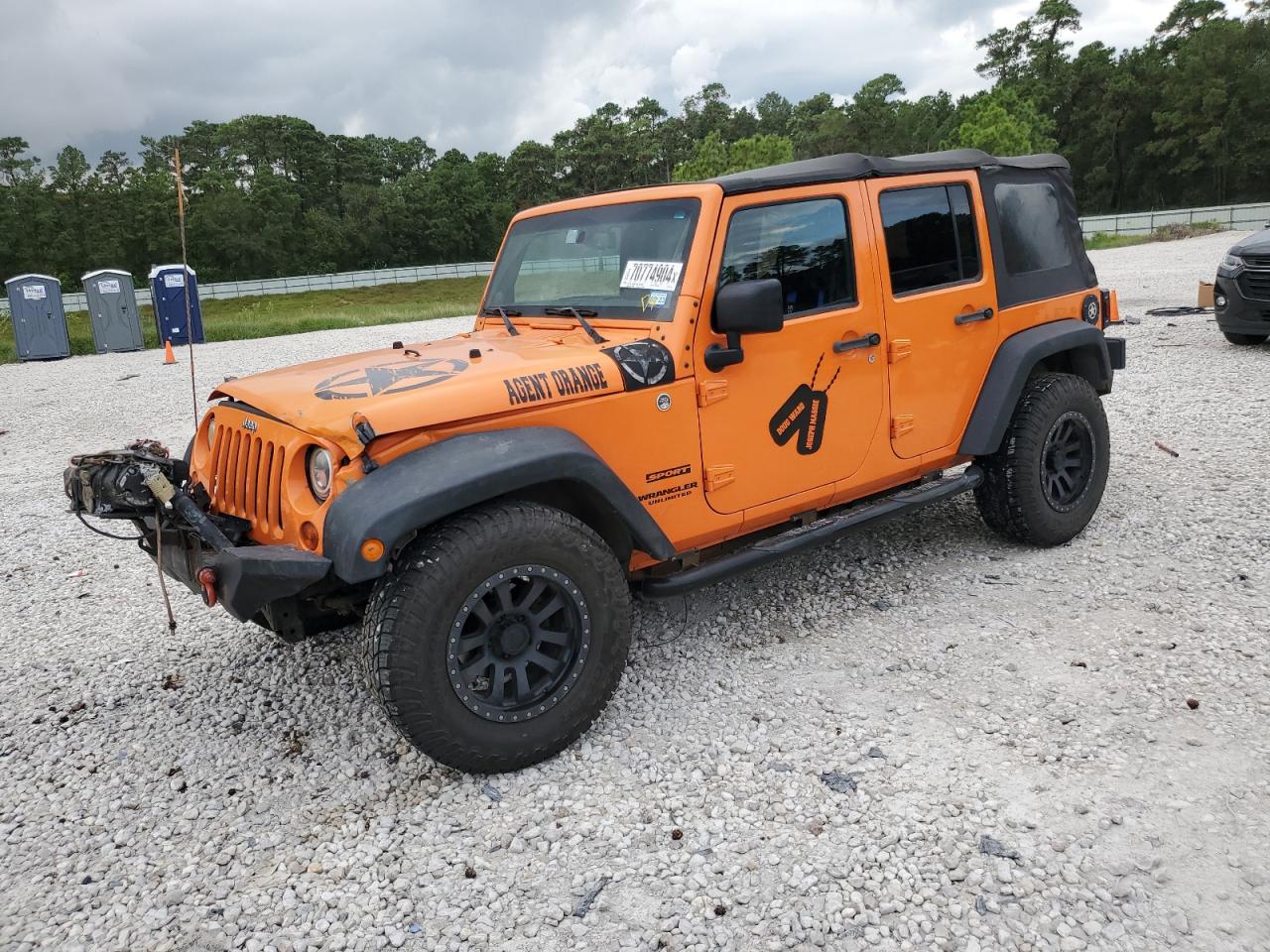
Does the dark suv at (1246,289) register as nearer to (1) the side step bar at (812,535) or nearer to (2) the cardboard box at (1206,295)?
(2) the cardboard box at (1206,295)

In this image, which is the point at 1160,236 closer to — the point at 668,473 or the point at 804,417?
the point at 804,417

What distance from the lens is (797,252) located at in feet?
12.7

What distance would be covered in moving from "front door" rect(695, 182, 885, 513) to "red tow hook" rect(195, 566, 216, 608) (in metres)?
1.82

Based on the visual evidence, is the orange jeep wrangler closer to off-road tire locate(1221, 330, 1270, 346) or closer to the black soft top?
the black soft top

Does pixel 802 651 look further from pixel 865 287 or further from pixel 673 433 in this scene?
pixel 865 287

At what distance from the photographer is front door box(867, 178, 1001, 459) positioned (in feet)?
13.8

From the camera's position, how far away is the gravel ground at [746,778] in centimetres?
257

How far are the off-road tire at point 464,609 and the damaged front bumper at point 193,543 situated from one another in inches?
11.6

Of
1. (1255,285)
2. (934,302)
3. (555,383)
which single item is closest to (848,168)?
(934,302)

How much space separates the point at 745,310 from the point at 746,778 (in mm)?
1693

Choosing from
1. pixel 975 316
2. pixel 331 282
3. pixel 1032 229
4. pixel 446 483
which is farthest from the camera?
pixel 331 282

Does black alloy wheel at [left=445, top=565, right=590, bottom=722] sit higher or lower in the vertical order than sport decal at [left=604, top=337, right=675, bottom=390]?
lower

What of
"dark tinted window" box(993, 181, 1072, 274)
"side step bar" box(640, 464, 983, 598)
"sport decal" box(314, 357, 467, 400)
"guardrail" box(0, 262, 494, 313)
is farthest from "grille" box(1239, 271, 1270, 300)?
"guardrail" box(0, 262, 494, 313)

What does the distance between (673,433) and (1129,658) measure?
2144mm
